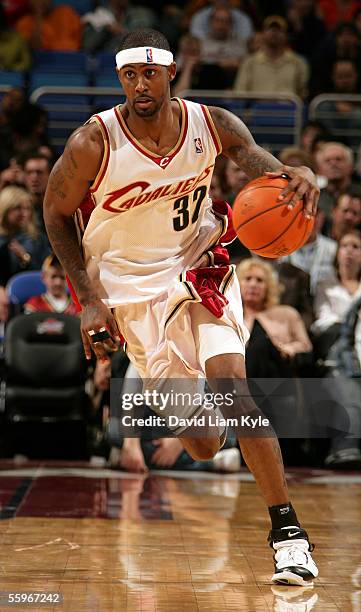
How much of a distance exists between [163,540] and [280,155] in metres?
4.76

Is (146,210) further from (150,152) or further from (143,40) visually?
(143,40)

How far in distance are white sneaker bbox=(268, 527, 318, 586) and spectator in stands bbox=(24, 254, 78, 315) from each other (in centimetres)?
382

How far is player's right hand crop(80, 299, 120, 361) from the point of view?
4.24m

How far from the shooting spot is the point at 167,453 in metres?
7.14

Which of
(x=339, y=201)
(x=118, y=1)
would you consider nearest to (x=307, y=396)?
(x=339, y=201)

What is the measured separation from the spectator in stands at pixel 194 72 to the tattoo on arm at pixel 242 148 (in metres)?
6.07

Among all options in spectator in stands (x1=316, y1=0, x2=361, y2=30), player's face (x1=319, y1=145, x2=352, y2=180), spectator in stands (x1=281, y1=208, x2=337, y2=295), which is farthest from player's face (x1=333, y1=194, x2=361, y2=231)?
spectator in stands (x1=316, y1=0, x2=361, y2=30)

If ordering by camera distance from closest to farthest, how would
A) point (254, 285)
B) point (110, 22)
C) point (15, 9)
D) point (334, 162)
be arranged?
point (254, 285)
point (334, 162)
point (110, 22)
point (15, 9)

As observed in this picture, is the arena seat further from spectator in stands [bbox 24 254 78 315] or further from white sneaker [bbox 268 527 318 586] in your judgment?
white sneaker [bbox 268 527 318 586]

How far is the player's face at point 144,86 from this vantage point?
4336 mm

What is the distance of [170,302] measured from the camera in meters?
4.43

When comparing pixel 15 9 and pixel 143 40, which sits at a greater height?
pixel 15 9

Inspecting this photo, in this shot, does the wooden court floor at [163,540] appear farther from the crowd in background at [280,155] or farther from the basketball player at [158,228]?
the crowd in background at [280,155]

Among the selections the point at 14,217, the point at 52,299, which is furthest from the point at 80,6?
the point at 52,299
